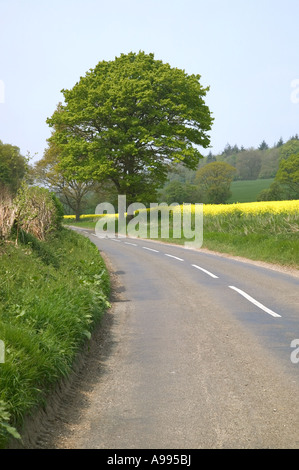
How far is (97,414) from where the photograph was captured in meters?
→ 4.49

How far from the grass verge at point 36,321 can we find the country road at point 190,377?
0.39 meters

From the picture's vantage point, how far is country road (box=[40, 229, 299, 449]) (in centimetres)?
394

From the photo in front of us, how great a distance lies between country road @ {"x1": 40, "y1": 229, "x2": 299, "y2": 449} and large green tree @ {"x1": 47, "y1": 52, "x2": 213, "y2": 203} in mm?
29535

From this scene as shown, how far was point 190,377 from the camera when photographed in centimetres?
534

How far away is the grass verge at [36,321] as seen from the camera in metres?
4.11

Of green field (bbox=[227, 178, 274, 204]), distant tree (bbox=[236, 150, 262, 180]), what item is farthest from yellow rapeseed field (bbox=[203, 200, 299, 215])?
distant tree (bbox=[236, 150, 262, 180])

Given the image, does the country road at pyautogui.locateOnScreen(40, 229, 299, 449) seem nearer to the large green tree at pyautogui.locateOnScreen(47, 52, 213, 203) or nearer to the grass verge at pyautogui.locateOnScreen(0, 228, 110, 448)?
the grass verge at pyautogui.locateOnScreen(0, 228, 110, 448)

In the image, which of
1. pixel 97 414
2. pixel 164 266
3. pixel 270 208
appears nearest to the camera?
pixel 97 414

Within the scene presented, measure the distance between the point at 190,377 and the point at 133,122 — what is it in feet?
113

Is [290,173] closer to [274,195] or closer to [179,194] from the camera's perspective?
[274,195]

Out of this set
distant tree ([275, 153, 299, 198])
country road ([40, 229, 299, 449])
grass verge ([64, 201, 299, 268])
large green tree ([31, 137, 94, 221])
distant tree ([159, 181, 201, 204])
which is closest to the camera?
country road ([40, 229, 299, 449])
